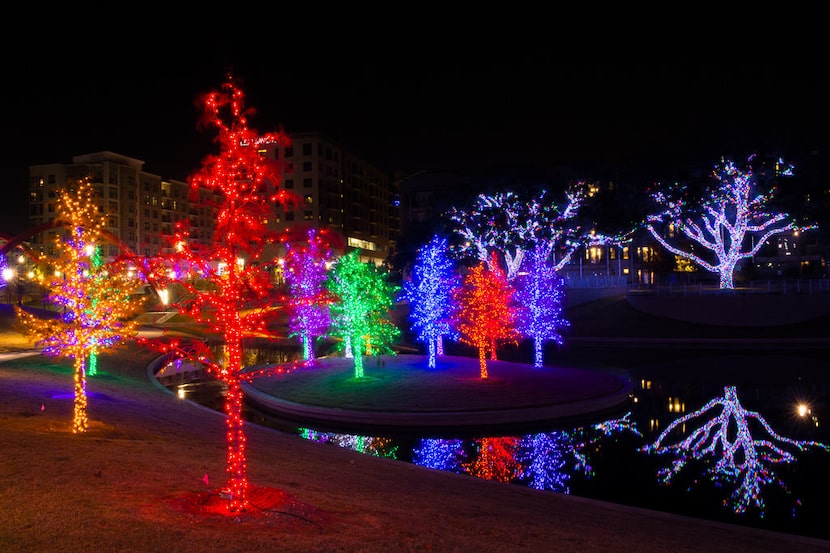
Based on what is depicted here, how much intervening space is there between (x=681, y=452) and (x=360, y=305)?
1546cm

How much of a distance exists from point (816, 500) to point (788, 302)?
44.1 meters

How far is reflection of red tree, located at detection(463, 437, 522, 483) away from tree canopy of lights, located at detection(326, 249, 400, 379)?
10273 mm

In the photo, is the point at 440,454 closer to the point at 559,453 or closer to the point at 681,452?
the point at 559,453

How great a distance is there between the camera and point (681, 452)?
62.4ft

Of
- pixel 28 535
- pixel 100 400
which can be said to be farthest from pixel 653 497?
pixel 100 400

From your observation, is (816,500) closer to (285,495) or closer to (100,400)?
(285,495)

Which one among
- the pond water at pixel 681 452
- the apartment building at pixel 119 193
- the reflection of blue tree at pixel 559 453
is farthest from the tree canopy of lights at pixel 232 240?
the apartment building at pixel 119 193

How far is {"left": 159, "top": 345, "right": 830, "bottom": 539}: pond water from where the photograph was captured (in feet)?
48.5

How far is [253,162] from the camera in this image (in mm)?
10141

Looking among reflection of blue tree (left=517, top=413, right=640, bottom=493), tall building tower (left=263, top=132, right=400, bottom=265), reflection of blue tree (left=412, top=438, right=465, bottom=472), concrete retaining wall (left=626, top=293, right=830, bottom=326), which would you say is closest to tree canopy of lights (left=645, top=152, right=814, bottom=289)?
concrete retaining wall (left=626, top=293, right=830, bottom=326)

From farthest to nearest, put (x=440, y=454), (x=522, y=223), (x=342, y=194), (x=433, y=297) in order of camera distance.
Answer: (x=342, y=194), (x=522, y=223), (x=433, y=297), (x=440, y=454)

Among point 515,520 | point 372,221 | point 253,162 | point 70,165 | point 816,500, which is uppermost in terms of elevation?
point 70,165

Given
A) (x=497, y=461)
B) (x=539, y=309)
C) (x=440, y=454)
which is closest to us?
(x=497, y=461)

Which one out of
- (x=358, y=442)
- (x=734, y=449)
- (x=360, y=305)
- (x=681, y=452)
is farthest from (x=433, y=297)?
(x=734, y=449)
